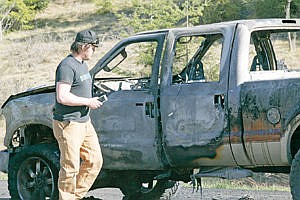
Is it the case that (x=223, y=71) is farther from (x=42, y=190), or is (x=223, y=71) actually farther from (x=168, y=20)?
(x=168, y=20)

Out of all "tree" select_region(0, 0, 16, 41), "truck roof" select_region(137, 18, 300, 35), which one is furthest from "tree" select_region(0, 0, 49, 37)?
"truck roof" select_region(137, 18, 300, 35)

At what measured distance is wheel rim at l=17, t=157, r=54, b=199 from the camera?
26.0 feet

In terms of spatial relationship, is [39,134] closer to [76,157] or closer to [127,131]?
[127,131]

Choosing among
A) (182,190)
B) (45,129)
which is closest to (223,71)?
(45,129)

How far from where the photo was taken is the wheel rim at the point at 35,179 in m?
7.91

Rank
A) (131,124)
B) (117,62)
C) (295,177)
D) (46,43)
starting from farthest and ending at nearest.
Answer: (46,43) < (117,62) < (131,124) < (295,177)

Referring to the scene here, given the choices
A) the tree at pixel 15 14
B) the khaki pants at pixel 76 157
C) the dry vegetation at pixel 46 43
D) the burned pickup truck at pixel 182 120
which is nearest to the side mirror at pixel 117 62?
the burned pickup truck at pixel 182 120

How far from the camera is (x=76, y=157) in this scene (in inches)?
268

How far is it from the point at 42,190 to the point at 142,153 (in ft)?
4.66

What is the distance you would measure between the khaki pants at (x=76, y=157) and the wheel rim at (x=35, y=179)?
85cm

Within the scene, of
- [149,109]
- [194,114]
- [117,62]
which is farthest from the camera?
[117,62]

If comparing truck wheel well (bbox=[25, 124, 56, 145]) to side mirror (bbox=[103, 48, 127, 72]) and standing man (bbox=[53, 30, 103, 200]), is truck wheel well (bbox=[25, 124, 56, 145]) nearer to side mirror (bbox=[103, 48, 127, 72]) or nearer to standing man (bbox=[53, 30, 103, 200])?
side mirror (bbox=[103, 48, 127, 72])

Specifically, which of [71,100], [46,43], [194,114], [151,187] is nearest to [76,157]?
[71,100]

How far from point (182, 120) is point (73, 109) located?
3.72ft
